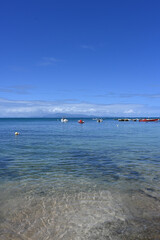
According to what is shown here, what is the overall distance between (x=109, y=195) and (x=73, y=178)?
12.0 ft

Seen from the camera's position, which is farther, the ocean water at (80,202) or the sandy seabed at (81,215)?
the ocean water at (80,202)

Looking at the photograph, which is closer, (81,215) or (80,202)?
(81,215)

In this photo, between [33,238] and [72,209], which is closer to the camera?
[33,238]

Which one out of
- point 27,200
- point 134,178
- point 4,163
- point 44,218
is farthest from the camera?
point 4,163

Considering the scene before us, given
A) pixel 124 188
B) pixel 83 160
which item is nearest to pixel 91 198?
pixel 124 188

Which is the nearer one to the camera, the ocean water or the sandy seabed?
the sandy seabed

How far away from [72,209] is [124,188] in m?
4.04

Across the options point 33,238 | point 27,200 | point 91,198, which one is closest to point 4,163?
point 27,200

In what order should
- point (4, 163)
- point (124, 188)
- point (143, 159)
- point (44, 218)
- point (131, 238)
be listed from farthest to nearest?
point (143, 159) < point (4, 163) < point (124, 188) < point (44, 218) < point (131, 238)

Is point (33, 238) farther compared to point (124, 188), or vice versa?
point (124, 188)

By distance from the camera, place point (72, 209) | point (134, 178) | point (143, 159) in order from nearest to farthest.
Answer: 1. point (72, 209)
2. point (134, 178)
3. point (143, 159)

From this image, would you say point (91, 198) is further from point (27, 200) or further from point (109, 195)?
point (27, 200)

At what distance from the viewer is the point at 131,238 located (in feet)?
22.1

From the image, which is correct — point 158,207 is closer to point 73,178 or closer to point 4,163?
point 73,178
